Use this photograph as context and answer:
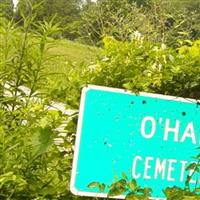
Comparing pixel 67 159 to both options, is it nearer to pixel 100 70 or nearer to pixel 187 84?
pixel 100 70

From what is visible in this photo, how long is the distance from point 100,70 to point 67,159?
1.39 feet

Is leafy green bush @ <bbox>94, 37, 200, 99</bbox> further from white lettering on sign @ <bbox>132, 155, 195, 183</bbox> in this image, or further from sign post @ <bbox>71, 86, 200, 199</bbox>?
white lettering on sign @ <bbox>132, 155, 195, 183</bbox>

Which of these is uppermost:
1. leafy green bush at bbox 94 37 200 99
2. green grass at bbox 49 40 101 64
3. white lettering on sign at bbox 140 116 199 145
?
green grass at bbox 49 40 101 64

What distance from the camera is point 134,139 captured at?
2.10 meters

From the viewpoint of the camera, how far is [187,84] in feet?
8.41

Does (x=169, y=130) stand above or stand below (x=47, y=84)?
below

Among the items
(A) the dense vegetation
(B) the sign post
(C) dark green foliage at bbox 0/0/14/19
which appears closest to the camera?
(B) the sign post

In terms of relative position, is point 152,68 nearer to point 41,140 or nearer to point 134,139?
point 134,139

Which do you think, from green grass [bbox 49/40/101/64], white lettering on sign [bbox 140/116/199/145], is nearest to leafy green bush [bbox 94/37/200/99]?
green grass [bbox 49/40/101/64]

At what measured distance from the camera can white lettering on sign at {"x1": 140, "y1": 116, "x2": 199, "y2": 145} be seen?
2115 millimetres

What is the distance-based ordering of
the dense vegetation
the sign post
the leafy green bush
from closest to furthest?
the sign post < the dense vegetation < the leafy green bush

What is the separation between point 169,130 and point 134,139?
14 cm

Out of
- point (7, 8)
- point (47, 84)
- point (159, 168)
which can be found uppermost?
point (7, 8)

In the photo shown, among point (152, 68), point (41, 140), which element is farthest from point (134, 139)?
point (152, 68)
